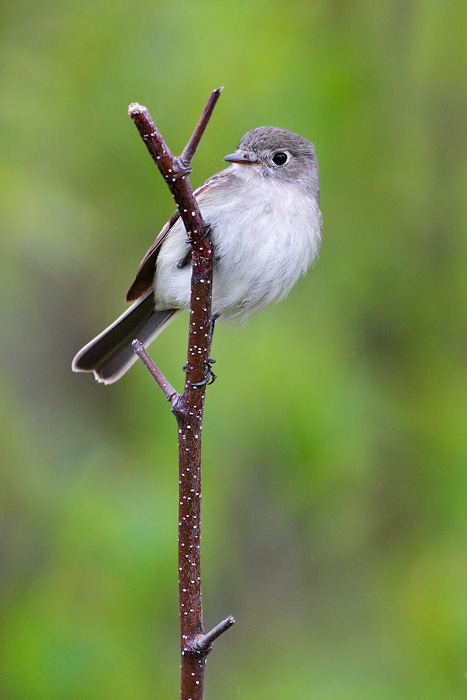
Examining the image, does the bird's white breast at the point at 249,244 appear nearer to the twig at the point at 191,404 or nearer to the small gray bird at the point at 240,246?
the small gray bird at the point at 240,246

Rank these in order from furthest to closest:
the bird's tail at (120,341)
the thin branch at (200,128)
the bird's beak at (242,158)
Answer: the bird's tail at (120,341), the bird's beak at (242,158), the thin branch at (200,128)

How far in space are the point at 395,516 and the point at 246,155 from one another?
7.87ft

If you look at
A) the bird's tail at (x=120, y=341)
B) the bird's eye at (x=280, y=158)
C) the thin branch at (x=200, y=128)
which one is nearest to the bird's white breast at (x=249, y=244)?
the bird's eye at (x=280, y=158)

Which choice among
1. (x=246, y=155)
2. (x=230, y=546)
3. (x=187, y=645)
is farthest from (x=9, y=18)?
(x=187, y=645)

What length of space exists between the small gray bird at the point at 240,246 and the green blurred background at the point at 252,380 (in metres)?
0.44

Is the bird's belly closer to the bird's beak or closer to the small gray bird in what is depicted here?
the small gray bird

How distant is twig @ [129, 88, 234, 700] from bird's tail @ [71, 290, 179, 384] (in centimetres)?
148

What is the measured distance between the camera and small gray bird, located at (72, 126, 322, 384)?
11.1 ft

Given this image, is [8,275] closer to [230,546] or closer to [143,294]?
[143,294]

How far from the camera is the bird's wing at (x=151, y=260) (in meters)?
3.62

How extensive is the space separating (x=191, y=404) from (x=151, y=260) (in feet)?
5.65

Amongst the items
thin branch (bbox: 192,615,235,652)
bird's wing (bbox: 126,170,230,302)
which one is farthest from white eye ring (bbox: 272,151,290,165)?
thin branch (bbox: 192,615,235,652)

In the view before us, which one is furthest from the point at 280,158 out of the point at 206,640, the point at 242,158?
the point at 206,640

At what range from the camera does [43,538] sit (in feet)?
14.3
